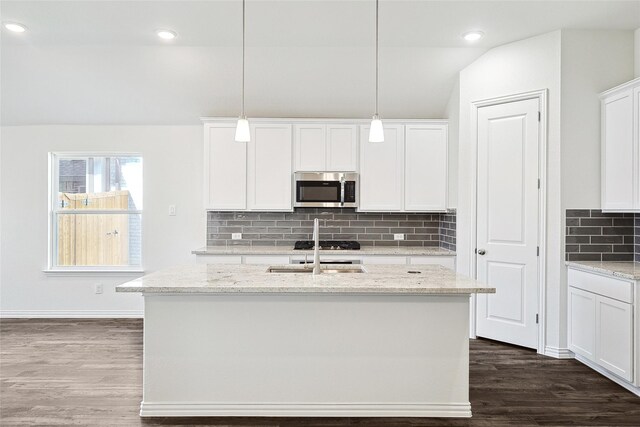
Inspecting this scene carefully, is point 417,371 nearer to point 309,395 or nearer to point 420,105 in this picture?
point 309,395

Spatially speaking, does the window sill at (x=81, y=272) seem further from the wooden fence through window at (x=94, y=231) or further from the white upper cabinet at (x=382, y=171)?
the white upper cabinet at (x=382, y=171)

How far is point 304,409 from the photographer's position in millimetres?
2498

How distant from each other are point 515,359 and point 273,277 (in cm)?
231

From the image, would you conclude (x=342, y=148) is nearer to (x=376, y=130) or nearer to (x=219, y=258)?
(x=219, y=258)

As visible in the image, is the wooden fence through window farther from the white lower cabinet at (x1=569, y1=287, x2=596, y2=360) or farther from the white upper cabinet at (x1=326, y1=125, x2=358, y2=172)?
the white lower cabinet at (x1=569, y1=287, x2=596, y2=360)

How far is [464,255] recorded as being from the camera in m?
4.14

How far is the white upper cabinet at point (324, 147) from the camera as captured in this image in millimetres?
Answer: 4539

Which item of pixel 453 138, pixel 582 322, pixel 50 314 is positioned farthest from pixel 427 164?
pixel 50 314

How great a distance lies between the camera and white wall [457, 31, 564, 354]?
139 inches

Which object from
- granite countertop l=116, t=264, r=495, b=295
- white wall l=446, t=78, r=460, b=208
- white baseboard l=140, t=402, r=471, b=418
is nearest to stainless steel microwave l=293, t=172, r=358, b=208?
white wall l=446, t=78, r=460, b=208

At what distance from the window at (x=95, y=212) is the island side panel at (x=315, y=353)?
2794mm

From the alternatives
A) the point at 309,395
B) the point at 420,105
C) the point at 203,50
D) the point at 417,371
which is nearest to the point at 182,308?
the point at 309,395

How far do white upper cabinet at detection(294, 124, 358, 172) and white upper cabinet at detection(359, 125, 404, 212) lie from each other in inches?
5.6

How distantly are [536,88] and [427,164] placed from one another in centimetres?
130
